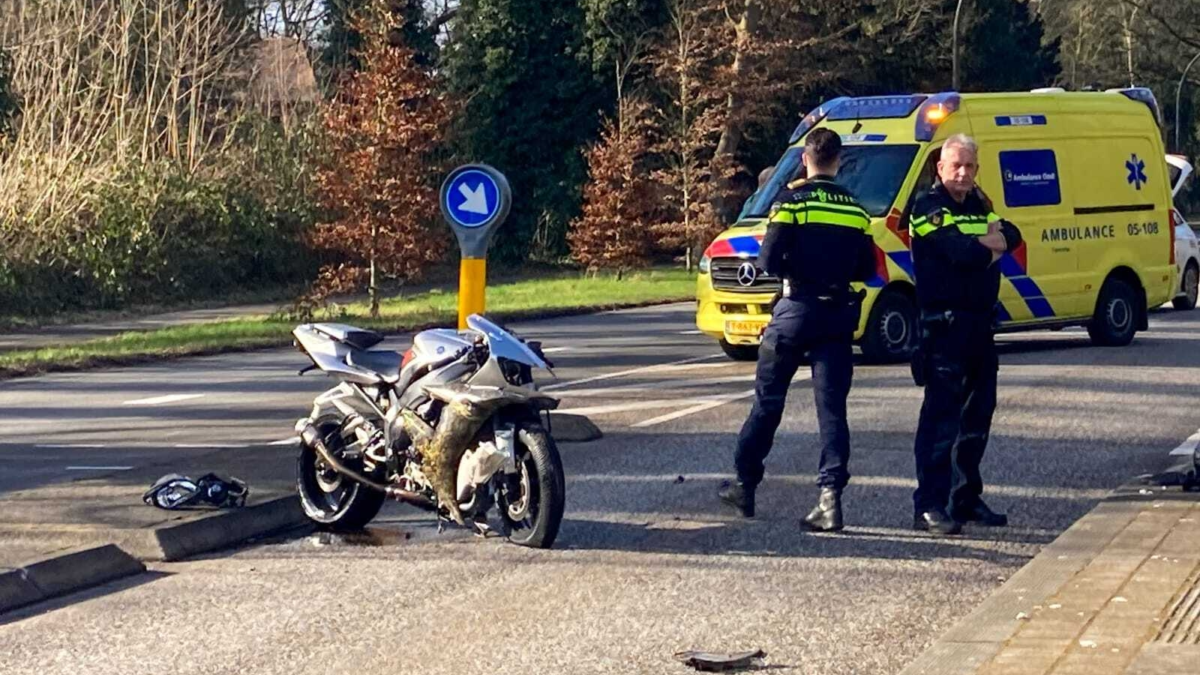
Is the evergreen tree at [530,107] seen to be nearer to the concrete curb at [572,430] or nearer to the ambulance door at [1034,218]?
the ambulance door at [1034,218]

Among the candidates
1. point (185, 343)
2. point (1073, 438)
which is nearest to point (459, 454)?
point (1073, 438)

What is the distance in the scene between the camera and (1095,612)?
647cm

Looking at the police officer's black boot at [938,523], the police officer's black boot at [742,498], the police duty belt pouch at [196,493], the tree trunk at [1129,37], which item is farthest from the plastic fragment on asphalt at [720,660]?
the tree trunk at [1129,37]

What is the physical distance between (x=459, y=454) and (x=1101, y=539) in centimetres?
288

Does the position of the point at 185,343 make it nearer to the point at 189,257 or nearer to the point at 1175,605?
the point at 189,257

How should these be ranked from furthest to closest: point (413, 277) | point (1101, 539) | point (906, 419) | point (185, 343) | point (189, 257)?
point (189, 257), point (413, 277), point (185, 343), point (906, 419), point (1101, 539)

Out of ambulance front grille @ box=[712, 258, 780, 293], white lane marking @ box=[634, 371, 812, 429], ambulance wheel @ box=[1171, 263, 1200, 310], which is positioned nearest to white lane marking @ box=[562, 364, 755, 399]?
white lane marking @ box=[634, 371, 812, 429]

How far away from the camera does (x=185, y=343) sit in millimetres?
21469

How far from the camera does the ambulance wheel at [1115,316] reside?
59.1 ft

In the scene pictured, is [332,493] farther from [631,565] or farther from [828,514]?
[828,514]

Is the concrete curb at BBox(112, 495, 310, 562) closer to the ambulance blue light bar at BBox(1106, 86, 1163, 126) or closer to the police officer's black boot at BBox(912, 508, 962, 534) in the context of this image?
the police officer's black boot at BBox(912, 508, 962, 534)

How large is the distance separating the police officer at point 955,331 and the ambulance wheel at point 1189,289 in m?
17.0

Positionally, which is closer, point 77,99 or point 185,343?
point 185,343

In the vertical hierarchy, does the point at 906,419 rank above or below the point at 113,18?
below
